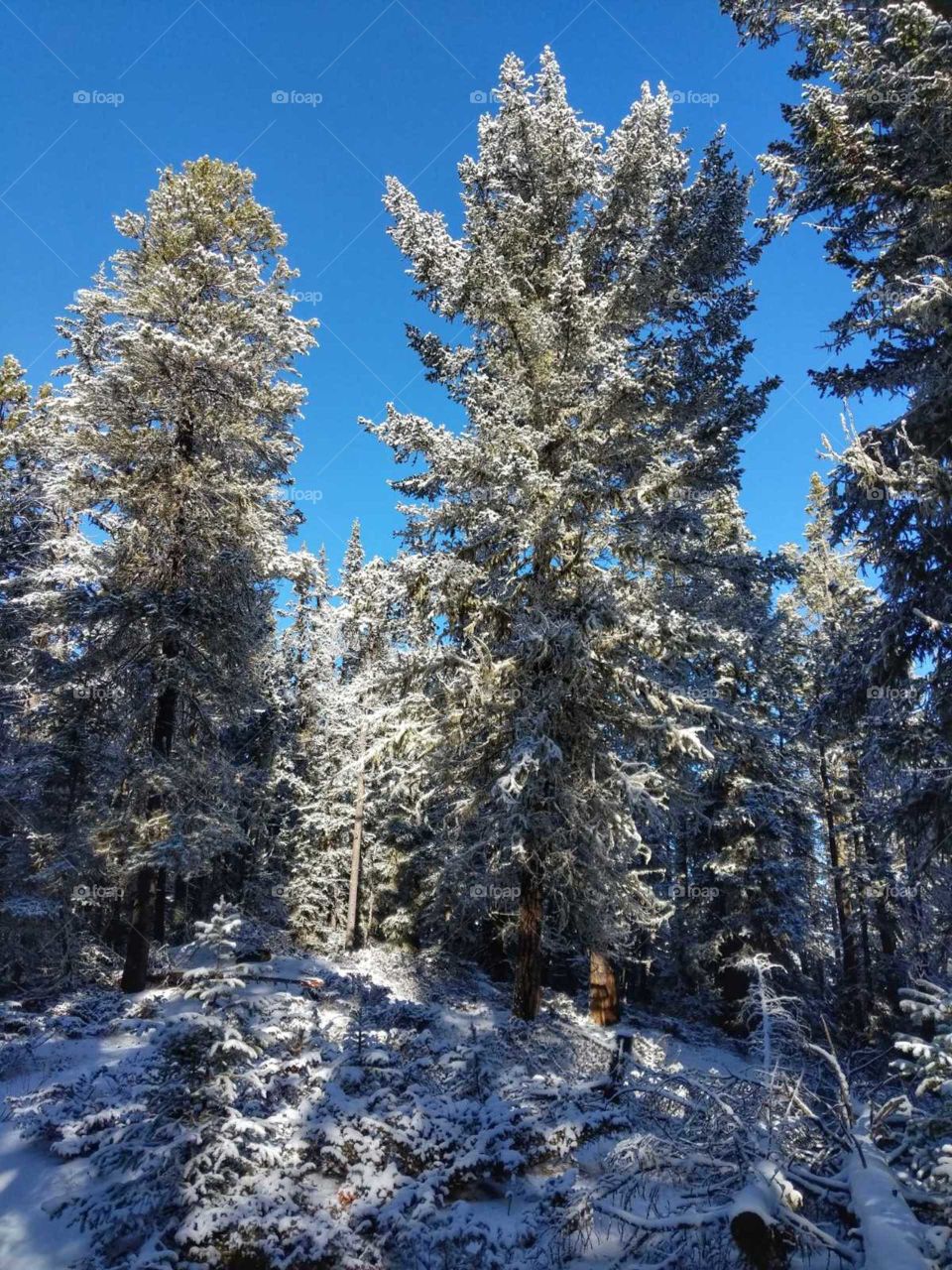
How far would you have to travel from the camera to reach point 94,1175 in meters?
5.25

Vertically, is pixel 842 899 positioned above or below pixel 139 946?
below

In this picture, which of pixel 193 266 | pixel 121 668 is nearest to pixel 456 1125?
pixel 121 668

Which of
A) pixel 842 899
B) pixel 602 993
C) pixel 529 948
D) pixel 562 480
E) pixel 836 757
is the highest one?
pixel 562 480

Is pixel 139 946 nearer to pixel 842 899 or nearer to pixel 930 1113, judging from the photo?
pixel 930 1113

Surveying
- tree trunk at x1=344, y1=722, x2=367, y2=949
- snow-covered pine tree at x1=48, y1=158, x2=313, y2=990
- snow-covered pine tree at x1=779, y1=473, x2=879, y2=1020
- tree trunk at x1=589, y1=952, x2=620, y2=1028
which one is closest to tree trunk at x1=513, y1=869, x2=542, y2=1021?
tree trunk at x1=589, y1=952, x2=620, y2=1028

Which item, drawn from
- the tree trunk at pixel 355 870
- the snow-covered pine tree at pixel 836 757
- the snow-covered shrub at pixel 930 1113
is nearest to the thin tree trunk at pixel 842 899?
the snow-covered pine tree at pixel 836 757

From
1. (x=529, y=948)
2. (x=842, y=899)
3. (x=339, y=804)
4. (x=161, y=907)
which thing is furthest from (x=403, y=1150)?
(x=339, y=804)

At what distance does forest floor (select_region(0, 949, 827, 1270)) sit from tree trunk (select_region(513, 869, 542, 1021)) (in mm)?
1669

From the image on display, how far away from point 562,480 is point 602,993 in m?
11.4

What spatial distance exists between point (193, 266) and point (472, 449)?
8.24 m

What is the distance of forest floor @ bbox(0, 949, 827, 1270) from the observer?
4.80m

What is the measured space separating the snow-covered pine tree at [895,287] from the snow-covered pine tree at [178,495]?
1030cm

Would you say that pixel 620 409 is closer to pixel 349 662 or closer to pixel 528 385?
pixel 528 385

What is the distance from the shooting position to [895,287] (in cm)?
980
